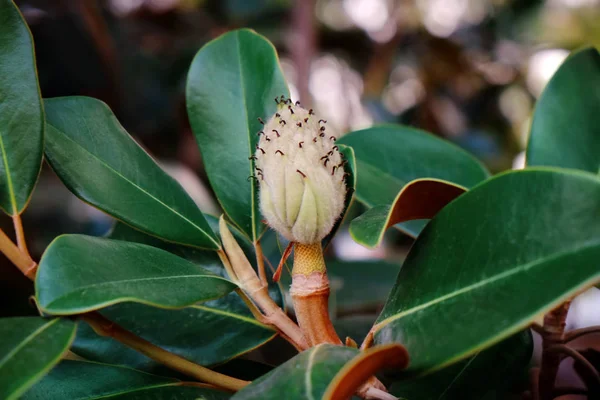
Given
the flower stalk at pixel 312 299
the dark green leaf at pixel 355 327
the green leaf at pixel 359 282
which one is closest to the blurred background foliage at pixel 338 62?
the green leaf at pixel 359 282

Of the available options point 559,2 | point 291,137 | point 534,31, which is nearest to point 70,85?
point 291,137

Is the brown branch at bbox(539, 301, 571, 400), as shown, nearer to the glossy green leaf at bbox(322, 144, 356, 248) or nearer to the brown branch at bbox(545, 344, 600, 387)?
the brown branch at bbox(545, 344, 600, 387)

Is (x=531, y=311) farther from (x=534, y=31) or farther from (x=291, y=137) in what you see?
(x=534, y=31)

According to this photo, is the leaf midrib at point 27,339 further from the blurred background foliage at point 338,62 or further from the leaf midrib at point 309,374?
the blurred background foliage at point 338,62

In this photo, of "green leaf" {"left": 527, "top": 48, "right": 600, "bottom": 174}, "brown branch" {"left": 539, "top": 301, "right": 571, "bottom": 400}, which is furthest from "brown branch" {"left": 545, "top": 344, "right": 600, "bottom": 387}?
"green leaf" {"left": 527, "top": 48, "right": 600, "bottom": 174}

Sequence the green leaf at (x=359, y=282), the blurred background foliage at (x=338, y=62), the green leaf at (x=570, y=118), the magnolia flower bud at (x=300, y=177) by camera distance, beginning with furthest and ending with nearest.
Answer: the blurred background foliage at (x=338, y=62) → the green leaf at (x=359, y=282) → the green leaf at (x=570, y=118) → the magnolia flower bud at (x=300, y=177)

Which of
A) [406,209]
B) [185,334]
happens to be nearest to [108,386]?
[185,334]
